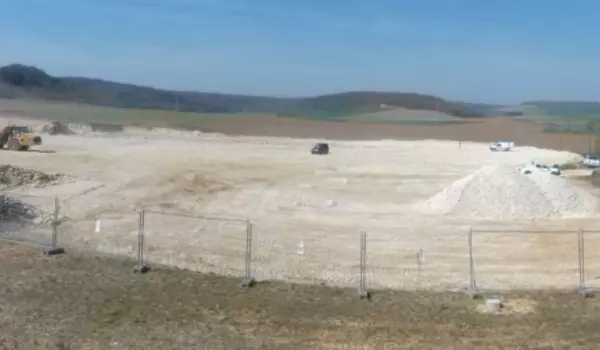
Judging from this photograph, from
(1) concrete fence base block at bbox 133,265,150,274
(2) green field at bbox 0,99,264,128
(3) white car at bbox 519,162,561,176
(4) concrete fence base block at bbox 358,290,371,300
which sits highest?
(2) green field at bbox 0,99,264,128

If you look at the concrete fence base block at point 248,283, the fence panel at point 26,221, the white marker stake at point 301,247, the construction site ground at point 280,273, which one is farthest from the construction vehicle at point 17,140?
the concrete fence base block at point 248,283

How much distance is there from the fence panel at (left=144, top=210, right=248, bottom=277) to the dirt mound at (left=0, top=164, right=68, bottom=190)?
12.2m

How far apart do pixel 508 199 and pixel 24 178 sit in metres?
23.9

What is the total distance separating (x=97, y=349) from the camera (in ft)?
43.1

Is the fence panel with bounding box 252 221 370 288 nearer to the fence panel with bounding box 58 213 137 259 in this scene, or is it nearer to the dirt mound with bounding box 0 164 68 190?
the fence panel with bounding box 58 213 137 259

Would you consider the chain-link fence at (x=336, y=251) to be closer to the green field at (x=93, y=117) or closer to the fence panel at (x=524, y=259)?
the fence panel at (x=524, y=259)

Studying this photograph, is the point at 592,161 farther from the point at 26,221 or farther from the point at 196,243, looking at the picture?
the point at 26,221

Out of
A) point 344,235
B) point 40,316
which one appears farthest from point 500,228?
point 40,316

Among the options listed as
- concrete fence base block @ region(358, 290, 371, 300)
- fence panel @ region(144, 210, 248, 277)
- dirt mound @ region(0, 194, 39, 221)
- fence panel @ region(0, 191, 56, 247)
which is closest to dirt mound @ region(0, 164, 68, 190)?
fence panel @ region(0, 191, 56, 247)

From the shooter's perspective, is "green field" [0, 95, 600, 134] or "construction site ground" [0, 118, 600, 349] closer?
"construction site ground" [0, 118, 600, 349]

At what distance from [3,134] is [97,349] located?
5729 centimetres

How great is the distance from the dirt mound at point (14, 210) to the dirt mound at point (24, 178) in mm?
10252

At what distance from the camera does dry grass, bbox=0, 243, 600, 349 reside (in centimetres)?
1377

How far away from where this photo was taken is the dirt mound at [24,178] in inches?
1569
